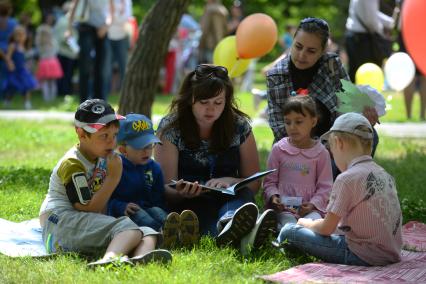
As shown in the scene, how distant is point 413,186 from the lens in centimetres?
705

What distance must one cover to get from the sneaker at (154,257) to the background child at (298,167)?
1115mm

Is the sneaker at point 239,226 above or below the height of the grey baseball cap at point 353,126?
below

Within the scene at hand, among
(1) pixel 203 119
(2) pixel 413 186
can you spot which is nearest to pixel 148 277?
(1) pixel 203 119

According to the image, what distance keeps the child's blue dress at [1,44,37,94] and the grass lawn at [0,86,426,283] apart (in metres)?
3.40

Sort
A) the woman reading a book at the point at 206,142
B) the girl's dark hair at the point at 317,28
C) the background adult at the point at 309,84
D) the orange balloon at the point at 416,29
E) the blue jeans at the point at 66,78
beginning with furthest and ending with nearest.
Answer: the blue jeans at the point at 66,78 < the orange balloon at the point at 416,29 < the background adult at the point at 309,84 < the girl's dark hair at the point at 317,28 < the woman reading a book at the point at 206,142

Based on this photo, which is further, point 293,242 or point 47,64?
point 47,64

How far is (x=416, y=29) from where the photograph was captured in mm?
6742

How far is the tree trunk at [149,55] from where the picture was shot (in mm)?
8109

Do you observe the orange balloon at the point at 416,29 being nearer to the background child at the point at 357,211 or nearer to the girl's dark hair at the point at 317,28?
the girl's dark hair at the point at 317,28

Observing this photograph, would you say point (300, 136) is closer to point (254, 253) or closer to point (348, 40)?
point (254, 253)

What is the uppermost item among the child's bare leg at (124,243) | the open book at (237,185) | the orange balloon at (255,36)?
the orange balloon at (255,36)

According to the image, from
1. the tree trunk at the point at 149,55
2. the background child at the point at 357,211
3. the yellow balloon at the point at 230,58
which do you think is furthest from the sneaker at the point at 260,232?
the tree trunk at the point at 149,55

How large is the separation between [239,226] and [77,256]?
90cm

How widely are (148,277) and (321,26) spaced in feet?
8.14
